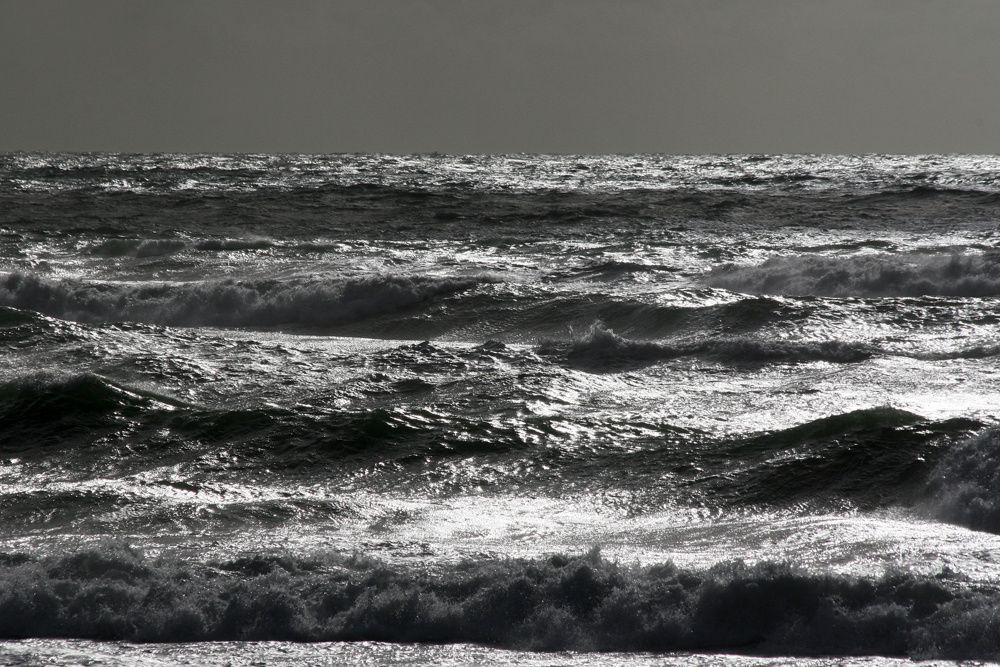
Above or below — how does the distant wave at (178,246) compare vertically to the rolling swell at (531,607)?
above

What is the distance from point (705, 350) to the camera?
11297 millimetres

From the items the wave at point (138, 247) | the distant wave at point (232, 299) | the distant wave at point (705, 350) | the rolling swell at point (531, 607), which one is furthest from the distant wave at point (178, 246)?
the rolling swell at point (531, 607)

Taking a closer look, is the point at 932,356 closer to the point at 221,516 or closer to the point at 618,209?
the point at 221,516

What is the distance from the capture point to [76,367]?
10.8 m

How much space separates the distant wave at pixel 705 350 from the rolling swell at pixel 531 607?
5.68 metres

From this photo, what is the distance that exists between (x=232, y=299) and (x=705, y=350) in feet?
22.4

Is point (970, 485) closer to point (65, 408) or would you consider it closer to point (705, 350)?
point (705, 350)

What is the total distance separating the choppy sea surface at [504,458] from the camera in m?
5.02

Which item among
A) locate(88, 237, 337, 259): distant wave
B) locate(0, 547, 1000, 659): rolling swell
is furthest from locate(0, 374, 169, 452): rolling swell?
locate(88, 237, 337, 259): distant wave

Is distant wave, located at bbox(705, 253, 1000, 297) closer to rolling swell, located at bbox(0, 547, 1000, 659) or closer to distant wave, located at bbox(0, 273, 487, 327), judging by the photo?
distant wave, located at bbox(0, 273, 487, 327)

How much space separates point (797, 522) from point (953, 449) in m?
1.69

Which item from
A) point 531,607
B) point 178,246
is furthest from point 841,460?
point 178,246

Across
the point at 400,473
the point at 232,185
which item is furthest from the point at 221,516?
the point at 232,185

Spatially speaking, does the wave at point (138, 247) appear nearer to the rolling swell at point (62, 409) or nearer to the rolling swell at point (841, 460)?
the rolling swell at point (62, 409)
